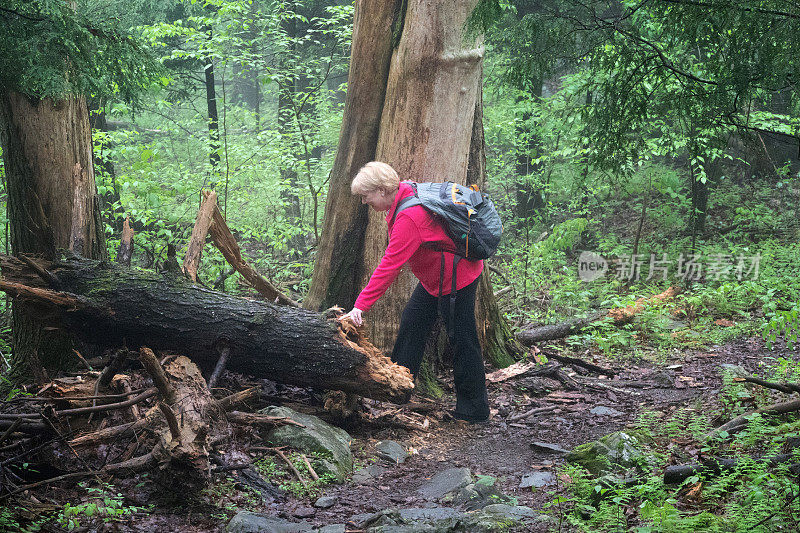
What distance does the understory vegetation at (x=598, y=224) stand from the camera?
3.27 m

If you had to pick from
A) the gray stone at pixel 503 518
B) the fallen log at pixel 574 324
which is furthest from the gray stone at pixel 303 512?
the fallen log at pixel 574 324

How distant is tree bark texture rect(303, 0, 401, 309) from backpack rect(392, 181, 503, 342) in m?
1.45

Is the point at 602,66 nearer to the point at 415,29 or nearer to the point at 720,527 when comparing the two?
the point at 415,29

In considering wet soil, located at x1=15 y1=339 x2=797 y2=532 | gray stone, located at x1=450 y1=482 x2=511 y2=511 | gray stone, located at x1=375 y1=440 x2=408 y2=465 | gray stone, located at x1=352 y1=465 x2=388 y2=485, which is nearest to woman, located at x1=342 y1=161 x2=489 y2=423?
wet soil, located at x1=15 y1=339 x2=797 y2=532

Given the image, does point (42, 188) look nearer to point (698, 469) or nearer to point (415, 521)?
point (415, 521)

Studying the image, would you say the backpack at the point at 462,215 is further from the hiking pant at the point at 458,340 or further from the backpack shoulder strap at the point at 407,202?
the hiking pant at the point at 458,340

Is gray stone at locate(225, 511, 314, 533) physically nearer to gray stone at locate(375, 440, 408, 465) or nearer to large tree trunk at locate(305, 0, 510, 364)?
gray stone at locate(375, 440, 408, 465)

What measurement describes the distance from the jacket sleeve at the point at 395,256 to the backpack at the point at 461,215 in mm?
177

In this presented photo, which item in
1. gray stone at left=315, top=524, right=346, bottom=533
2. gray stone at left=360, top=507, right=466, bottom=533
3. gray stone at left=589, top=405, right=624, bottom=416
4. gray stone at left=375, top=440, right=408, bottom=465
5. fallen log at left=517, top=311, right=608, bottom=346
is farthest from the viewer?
fallen log at left=517, top=311, right=608, bottom=346

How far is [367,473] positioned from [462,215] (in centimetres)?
Result: 219

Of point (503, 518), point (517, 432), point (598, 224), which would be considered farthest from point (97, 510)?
point (598, 224)

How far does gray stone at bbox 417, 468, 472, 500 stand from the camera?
392 cm

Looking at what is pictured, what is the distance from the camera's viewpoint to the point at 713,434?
3.99 m

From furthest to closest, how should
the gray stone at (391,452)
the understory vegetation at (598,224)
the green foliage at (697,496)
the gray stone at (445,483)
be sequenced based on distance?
the gray stone at (391,452) < the gray stone at (445,483) < the understory vegetation at (598,224) < the green foliage at (697,496)
